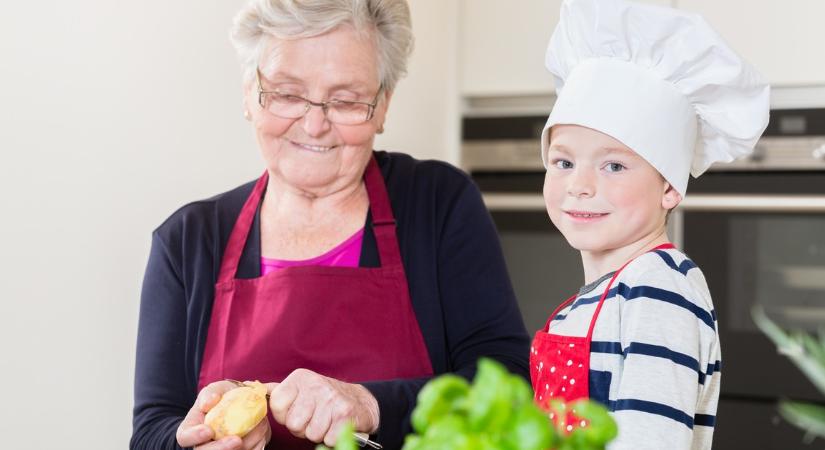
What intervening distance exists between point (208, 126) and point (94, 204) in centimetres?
32

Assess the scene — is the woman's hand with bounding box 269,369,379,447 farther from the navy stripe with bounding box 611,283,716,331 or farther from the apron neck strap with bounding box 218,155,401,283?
the navy stripe with bounding box 611,283,716,331

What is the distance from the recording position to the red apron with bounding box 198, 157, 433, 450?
4.66ft

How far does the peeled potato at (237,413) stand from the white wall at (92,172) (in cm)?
42

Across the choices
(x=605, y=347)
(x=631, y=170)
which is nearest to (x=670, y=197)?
(x=631, y=170)

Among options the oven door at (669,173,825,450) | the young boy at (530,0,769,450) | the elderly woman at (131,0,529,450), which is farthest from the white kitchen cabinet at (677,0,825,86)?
the young boy at (530,0,769,450)

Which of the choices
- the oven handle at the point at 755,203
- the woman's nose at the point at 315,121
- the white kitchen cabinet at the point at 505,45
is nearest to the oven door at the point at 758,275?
the oven handle at the point at 755,203

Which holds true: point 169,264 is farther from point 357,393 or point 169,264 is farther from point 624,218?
point 624,218

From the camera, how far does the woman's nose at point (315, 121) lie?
56.8 inches

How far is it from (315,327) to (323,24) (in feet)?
1.46

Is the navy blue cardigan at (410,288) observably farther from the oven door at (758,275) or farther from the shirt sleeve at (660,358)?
the oven door at (758,275)

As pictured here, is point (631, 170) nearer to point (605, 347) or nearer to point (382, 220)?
point (605, 347)

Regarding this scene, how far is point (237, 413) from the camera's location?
3.75 feet

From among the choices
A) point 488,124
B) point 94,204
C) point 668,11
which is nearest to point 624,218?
point 668,11

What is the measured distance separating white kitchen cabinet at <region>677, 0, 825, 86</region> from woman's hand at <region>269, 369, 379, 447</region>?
1600mm
